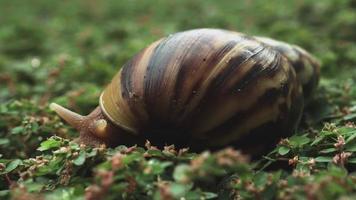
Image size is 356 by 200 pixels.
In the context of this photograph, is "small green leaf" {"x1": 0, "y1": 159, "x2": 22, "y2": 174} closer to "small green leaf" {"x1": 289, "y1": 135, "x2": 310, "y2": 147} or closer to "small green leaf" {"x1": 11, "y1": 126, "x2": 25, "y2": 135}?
"small green leaf" {"x1": 11, "y1": 126, "x2": 25, "y2": 135}

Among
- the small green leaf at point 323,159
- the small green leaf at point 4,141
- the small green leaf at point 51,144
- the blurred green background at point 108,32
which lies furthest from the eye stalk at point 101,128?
the small green leaf at point 323,159

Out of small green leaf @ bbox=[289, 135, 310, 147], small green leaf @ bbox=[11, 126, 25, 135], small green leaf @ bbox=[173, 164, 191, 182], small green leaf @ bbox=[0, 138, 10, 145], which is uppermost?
small green leaf @ bbox=[173, 164, 191, 182]

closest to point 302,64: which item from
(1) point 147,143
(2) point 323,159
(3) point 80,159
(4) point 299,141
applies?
(4) point 299,141

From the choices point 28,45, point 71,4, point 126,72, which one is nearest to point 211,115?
point 126,72

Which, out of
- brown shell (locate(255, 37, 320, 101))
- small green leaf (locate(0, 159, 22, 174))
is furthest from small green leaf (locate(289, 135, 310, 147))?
small green leaf (locate(0, 159, 22, 174))

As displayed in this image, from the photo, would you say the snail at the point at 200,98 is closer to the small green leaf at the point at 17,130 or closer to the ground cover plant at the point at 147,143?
the ground cover plant at the point at 147,143

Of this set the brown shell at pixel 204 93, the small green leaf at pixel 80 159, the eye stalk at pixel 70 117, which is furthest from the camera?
the eye stalk at pixel 70 117

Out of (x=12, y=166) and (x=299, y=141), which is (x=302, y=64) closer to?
(x=299, y=141)
